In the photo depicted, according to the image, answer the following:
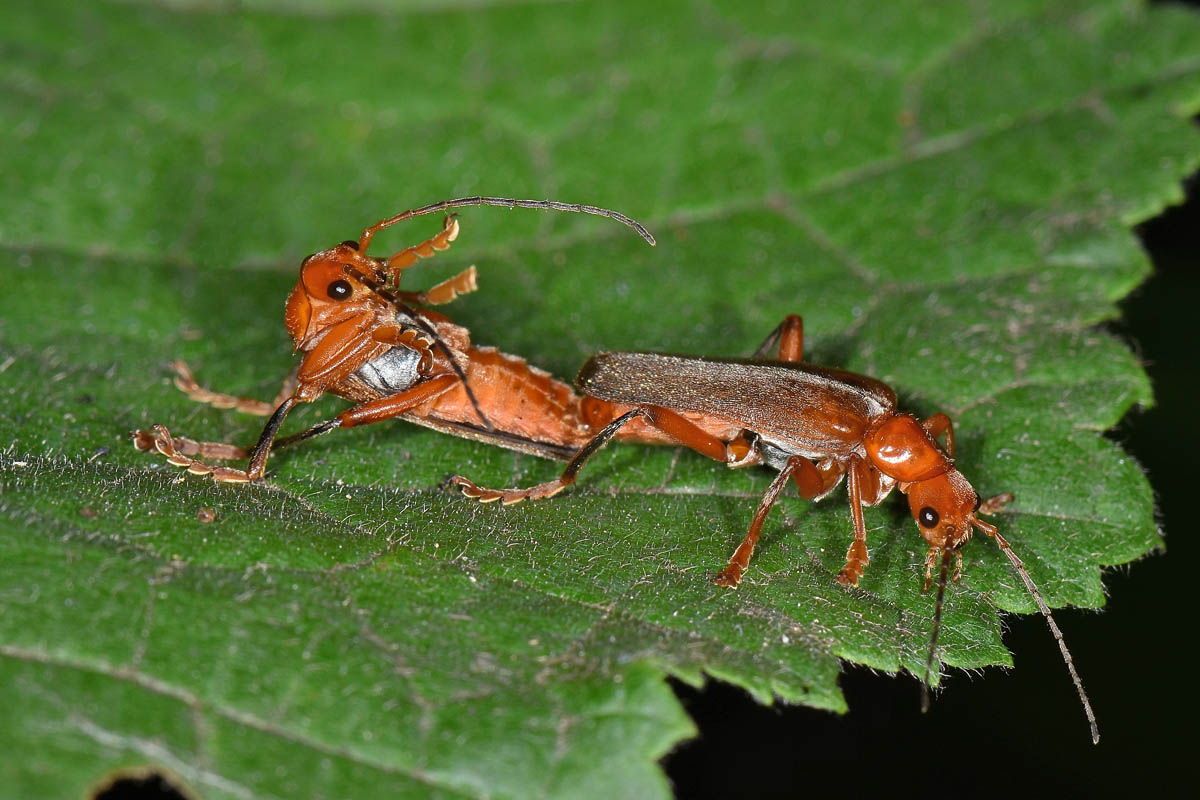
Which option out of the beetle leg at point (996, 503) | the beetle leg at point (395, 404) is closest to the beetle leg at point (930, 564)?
the beetle leg at point (996, 503)

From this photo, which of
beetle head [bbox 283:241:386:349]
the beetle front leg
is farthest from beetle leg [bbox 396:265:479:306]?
the beetle front leg

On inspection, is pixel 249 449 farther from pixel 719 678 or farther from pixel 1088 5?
pixel 1088 5

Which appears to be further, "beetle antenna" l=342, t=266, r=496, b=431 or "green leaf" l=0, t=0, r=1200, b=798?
"beetle antenna" l=342, t=266, r=496, b=431

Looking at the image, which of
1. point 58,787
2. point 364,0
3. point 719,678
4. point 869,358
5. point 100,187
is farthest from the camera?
point 364,0

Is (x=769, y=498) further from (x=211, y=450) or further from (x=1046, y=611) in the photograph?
(x=211, y=450)

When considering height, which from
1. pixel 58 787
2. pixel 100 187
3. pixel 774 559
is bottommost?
pixel 58 787

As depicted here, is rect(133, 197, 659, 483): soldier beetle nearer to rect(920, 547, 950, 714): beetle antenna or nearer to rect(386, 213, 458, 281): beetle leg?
rect(386, 213, 458, 281): beetle leg

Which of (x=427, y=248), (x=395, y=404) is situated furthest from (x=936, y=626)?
(x=427, y=248)

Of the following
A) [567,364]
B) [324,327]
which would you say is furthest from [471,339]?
Result: [324,327]
